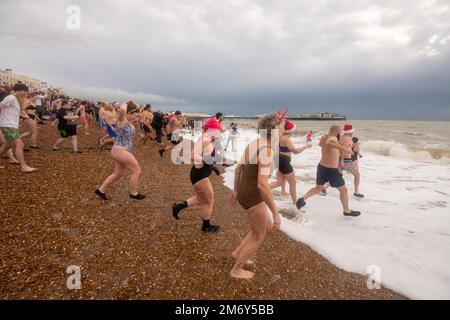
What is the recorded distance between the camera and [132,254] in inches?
139

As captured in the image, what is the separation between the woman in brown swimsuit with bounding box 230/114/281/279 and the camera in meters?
2.77

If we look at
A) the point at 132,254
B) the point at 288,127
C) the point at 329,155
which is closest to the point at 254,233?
the point at 132,254

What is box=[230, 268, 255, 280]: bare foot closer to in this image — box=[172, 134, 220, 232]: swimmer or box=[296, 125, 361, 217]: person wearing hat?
box=[172, 134, 220, 232]: swimmer

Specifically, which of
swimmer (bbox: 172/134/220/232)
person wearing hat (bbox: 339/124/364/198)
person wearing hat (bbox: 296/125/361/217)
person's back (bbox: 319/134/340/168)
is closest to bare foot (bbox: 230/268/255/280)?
swimmer (bbox: 172/134/220/232)

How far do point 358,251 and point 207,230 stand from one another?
2.94 metres

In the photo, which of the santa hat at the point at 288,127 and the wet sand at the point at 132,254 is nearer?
the wet sand at the point at 132,254

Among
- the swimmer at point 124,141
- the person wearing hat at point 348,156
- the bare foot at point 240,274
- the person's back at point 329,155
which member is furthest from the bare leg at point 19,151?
the person wearing hat at point 348,156

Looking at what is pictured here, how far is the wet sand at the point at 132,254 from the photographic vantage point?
2.87m

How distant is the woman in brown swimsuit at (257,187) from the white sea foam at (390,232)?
74.4 inches

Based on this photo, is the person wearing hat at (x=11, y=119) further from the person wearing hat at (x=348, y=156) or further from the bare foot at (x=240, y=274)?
the person wearing hat at (x=348, y=156)

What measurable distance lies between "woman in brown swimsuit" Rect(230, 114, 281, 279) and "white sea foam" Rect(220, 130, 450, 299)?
6.20 feet
